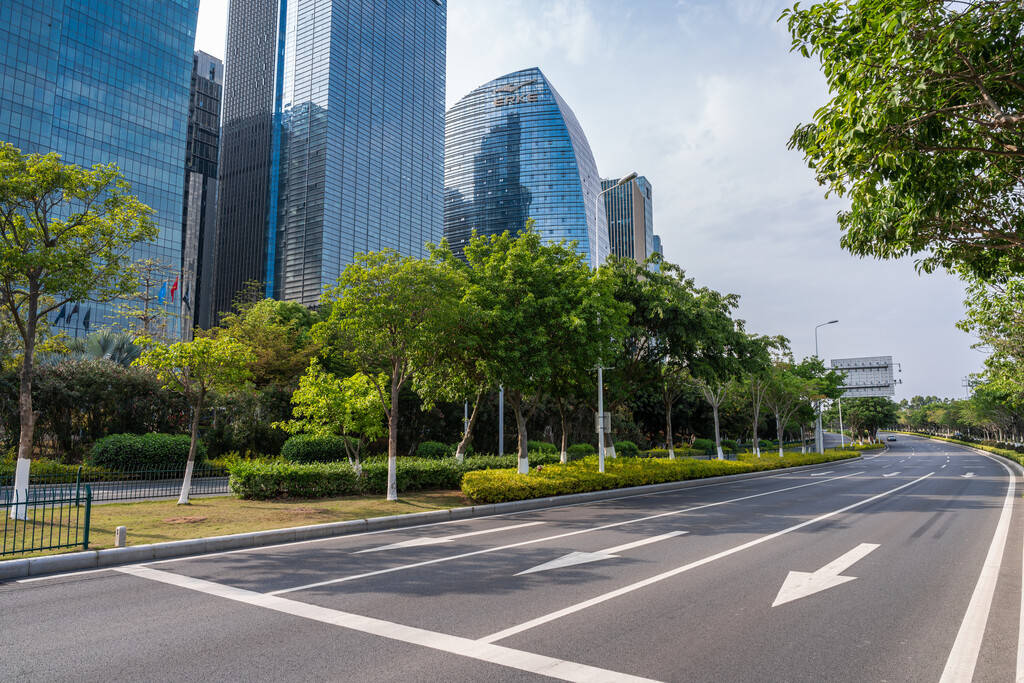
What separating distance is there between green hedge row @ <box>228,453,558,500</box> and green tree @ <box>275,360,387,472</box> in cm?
50

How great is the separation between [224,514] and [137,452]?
1197 centimetres

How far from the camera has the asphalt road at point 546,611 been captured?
459 centimetres

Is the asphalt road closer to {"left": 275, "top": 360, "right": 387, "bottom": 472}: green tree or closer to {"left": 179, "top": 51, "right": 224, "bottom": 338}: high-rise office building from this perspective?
{"left": 275, "top": 360, "right": 387, "bottom": 472}: green tree

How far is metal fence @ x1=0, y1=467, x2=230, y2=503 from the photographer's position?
655 inches

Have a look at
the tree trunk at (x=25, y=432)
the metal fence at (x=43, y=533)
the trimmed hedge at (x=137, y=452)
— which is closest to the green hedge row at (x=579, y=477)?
the metal fence at (x=43, y=533)

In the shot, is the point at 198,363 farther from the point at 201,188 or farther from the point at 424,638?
the point at 201,188

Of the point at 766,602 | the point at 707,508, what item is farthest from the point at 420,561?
the point at 707,508

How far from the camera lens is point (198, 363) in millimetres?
14562

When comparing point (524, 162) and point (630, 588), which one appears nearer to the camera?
point (630, 588)

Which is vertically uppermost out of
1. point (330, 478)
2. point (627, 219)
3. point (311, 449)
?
point (627, 219)

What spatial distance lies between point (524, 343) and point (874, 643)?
13527 mm

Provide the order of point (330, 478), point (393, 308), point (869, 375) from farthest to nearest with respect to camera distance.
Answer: point (869, 375) → point (330, 478) → point (393, 308)

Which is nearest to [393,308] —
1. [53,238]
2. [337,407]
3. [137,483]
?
[337,407]

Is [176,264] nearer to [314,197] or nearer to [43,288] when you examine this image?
[314,197]
